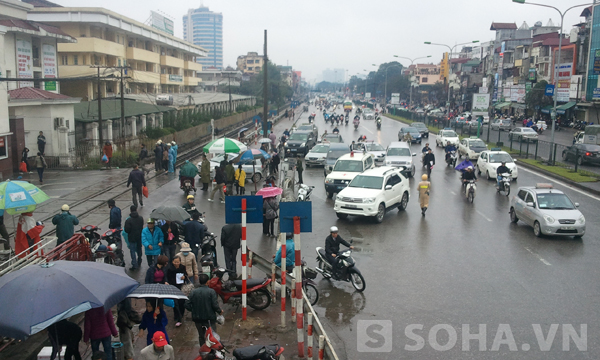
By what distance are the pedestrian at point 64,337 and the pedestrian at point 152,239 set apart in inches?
164

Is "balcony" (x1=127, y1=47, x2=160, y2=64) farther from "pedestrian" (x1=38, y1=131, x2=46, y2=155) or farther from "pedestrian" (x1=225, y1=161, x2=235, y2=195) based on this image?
"pedestrian" (x1=225, y1=161, x2=235, y2=195)

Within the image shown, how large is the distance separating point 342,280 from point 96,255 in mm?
5160

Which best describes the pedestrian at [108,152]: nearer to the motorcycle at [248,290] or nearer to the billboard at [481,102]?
the motorcycle at [248,290]

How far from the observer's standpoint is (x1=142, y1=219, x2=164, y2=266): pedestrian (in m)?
11.5

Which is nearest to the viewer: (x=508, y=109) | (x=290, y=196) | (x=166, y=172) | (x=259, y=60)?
(x=290, y=196)

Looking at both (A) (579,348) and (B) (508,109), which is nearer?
(A) (579,348)

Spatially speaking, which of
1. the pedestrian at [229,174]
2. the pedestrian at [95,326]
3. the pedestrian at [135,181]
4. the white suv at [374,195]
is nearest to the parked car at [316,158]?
the pedestrian at [229,174]

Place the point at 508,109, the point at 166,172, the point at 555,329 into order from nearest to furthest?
1. the point at 555,329
2. the point at 166,172
3. the point at 508,109

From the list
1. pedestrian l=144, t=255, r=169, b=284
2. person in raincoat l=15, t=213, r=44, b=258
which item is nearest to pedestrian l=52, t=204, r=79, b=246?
person in raincoat l=15, t=213, r=44, b=258

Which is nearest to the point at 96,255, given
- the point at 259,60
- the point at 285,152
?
the point at 285,152

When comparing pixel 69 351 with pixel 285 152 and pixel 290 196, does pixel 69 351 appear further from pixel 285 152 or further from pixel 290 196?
pixel 285 152

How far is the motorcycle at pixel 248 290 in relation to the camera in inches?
390

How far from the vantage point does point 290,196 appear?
1952cm

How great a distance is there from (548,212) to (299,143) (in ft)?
74.2
